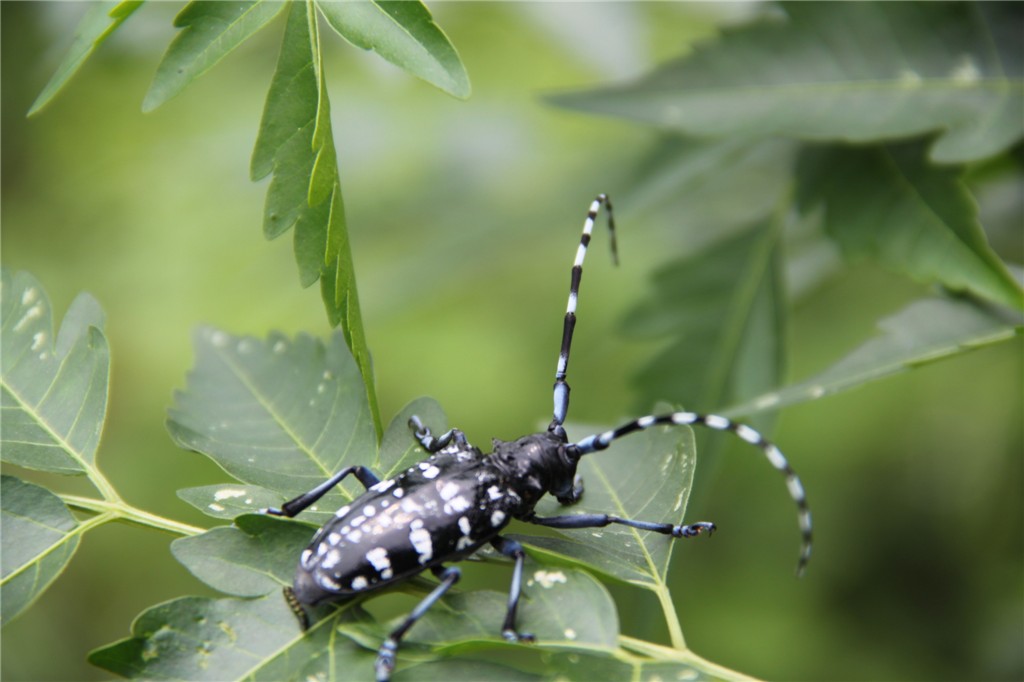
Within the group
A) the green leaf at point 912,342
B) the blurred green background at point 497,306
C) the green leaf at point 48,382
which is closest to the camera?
the green leaf at point 48,382

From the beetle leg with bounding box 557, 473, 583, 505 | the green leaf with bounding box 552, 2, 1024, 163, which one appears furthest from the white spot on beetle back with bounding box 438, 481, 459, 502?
the green leaf with bounding box 552, 2, 1024, 163

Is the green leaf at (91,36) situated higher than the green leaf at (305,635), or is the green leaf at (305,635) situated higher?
the green leaf at (91,36)

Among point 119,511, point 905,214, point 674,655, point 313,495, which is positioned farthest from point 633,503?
point 905,214

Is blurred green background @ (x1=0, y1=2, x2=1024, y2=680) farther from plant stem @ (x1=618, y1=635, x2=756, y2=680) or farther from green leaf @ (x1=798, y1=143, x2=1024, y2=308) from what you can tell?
plant stem @ (x1=618, y1=635, x2=756, y2=680)

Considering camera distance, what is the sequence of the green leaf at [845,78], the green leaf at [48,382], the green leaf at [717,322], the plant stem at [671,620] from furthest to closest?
1. the green leaf at [717,322]
2. the green leaf at [845,78]
3. the green leaf at [48,382]
4. the plant stem at [671,620]

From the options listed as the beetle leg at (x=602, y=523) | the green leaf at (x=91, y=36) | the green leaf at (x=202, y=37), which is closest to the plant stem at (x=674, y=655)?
the beetle leg at (x=602, y=523)

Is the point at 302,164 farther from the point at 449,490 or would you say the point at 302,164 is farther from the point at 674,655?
the point at 674,655

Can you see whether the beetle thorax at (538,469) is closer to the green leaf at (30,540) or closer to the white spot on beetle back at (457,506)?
the white spot on beetle back at (457,506)

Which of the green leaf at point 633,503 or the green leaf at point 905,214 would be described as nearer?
the green leaf at point 633,503
